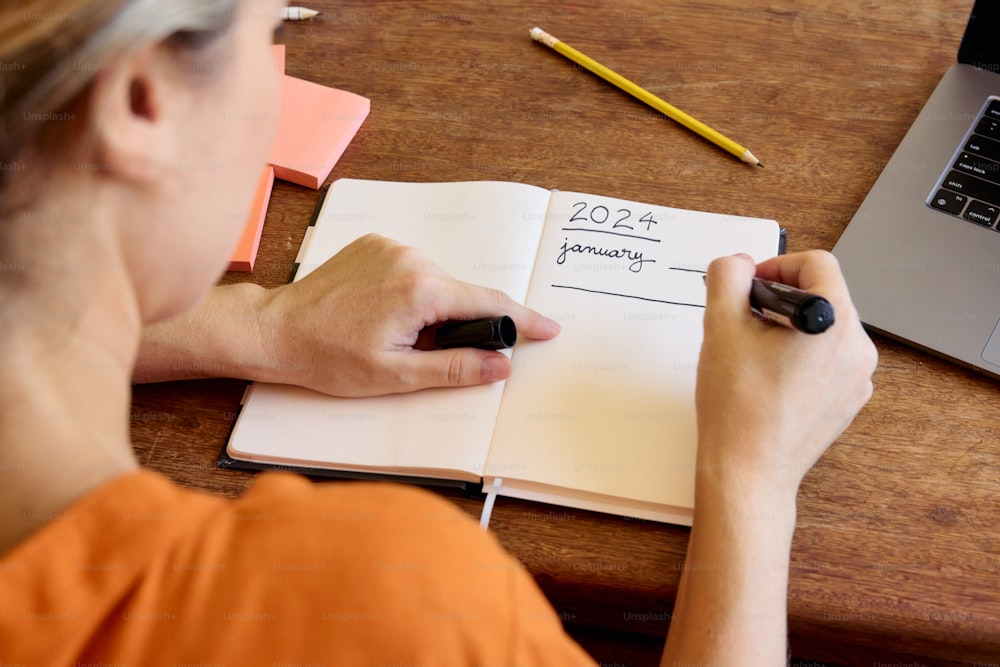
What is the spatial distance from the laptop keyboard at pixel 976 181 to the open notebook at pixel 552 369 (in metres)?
0.18

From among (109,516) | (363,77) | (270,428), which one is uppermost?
(109,516)

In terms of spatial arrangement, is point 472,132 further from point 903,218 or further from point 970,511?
point 970,511

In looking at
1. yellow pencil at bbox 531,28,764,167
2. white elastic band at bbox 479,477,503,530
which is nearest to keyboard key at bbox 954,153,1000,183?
yellow pencil at bbox 531,28,764,167

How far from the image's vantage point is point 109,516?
1.47ft

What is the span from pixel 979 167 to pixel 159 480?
0.83m

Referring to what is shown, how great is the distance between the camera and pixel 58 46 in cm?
42

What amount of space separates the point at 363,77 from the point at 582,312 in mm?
457

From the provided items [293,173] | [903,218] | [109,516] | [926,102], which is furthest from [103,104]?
[926,102]

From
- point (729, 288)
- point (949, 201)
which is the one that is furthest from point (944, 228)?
point (729, 288)

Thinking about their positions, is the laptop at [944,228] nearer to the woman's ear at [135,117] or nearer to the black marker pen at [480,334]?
the black marker pen at [480,334]

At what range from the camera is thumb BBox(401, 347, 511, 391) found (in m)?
0.78

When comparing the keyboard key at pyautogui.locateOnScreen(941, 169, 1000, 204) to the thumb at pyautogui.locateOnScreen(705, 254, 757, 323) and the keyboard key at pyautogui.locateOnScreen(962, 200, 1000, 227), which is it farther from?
the thumb at pyautogui.locateOnScreen(705, 254, 757, 323)

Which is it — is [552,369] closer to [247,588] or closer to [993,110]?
[247,588]

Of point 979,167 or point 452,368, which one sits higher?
point 979,167
